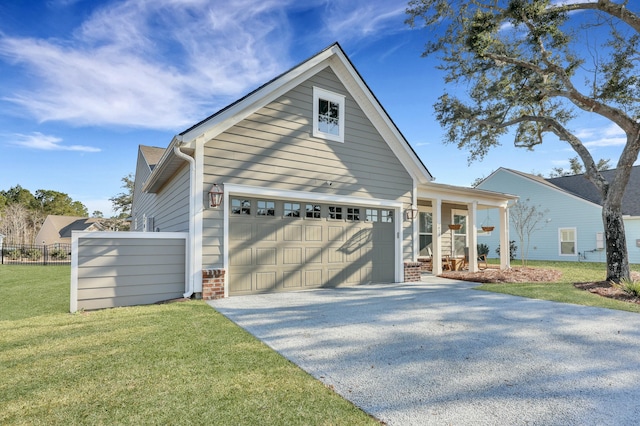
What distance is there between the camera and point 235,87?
1198cm

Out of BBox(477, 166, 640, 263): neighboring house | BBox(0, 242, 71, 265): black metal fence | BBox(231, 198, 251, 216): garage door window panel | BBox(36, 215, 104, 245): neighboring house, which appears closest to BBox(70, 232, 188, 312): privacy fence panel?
BBox(231, 198, 251, 216): garage door window panel

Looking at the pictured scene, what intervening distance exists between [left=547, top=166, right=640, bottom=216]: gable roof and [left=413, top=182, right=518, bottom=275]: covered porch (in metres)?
8.41

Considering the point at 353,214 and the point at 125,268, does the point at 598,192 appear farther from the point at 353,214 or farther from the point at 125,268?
the point at 125,268

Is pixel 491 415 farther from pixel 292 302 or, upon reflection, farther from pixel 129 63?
pixel 129 63

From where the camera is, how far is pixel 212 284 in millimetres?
6691

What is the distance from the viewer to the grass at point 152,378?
2.37 metres

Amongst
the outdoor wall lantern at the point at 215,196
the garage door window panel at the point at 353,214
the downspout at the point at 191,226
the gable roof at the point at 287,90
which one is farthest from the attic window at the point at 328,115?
the downspout at the point at 191,226

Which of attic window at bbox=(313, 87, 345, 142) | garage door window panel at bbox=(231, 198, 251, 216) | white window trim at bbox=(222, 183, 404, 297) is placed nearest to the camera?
white window trim at bbox=(222, 183, 404, 297)

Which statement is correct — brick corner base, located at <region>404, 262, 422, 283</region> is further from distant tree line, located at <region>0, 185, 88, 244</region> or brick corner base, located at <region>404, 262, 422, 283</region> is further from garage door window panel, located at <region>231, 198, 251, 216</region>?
distant tree line, located at <region>0, 185, 88, 244</region>

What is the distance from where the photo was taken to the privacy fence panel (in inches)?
230

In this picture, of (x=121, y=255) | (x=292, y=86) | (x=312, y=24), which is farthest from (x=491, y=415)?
(x=312, y=24)

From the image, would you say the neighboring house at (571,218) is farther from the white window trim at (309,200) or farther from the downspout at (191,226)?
the downspout at (191,226)

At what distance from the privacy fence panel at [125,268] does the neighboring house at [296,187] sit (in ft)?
1.32

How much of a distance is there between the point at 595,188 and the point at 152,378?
26169 millimetres
